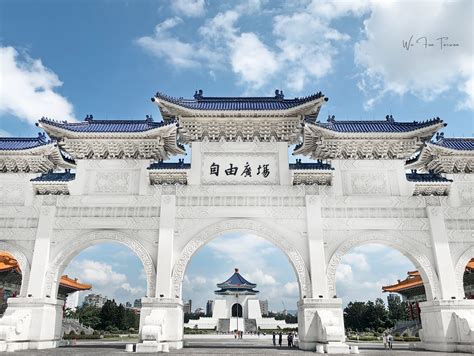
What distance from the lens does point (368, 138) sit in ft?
44.2

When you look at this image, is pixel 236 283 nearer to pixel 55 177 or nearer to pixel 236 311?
pixel 236 311

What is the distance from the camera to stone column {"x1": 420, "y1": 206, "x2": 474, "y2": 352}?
1140 centimetres

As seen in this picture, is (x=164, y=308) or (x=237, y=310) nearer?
(x=164, y=308)

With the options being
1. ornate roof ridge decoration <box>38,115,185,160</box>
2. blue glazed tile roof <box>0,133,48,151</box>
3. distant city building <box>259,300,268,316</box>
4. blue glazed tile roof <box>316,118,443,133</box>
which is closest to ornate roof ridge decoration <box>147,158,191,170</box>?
ornate roof ridge decoration <box>38,115,185,160</box>

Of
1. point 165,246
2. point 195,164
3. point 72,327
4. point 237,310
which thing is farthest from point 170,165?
point 237,310

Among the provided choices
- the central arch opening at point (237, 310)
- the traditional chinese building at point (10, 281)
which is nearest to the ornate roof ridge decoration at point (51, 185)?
the traditional chinese building at point (10, 281)

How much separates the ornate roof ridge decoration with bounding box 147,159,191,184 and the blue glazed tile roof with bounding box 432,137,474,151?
9135 mm

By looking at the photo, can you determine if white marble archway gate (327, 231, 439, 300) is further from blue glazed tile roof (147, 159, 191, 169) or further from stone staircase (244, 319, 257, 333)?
stone staircase (244, 319, 257, 333)

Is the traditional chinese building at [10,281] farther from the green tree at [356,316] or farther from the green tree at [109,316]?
the green tree at [356,316]

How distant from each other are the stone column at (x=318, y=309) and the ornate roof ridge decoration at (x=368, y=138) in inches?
90.1

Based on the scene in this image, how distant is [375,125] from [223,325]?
99.5ft

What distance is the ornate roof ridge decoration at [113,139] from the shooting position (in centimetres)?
1341

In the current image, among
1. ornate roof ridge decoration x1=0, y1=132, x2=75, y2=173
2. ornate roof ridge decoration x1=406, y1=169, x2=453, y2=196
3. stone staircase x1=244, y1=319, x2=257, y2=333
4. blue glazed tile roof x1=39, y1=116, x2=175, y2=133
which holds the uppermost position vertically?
blue glazed tile roof x1=39, y1=116, x2=175, y2=133

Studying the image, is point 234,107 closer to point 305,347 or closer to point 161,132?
point 161,132
